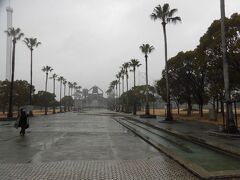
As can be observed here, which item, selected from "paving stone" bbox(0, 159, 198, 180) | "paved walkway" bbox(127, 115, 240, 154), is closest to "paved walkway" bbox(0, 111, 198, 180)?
"paving stone" bbox(0, 159, 198, 180)

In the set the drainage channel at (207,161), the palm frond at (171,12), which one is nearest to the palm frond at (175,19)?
the palm frond at (171,12)

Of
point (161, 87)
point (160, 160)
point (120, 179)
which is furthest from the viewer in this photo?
point (161, 87)

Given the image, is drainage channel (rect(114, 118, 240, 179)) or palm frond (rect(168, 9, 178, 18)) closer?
drainage channel (rect(114, 118, 240, 179))

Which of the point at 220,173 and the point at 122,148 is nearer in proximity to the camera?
the point at 220,173

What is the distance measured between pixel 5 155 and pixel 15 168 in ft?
10.4

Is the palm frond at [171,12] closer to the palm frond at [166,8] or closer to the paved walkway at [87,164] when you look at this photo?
the palm frond at [166,8]

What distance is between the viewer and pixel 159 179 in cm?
924

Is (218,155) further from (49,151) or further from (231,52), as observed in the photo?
(231,52)

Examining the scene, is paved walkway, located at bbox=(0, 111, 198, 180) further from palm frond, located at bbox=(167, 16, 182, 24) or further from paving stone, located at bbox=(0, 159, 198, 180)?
palm frond, located at bbox=(167, 16, 182, 24)

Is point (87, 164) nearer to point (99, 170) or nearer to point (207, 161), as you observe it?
point (99, 170)

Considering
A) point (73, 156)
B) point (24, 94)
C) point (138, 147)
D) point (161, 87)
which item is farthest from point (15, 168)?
point (24, 94)

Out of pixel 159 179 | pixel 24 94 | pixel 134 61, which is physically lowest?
pixel 159 179

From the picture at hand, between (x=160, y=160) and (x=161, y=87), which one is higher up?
(x=161, y=87)

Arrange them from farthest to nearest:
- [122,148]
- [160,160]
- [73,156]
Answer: [122,148] → [73,156] → [160,160]
